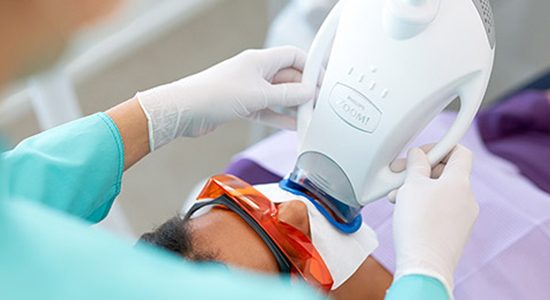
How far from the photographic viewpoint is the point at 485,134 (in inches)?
60.4

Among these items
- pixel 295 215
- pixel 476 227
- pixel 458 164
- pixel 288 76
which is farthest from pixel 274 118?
pixel 476 227

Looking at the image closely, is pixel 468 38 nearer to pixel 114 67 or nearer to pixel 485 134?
pixel 485 134

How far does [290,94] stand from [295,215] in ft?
0.62

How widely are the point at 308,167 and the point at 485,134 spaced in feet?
1.97

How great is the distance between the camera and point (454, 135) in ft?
3.23

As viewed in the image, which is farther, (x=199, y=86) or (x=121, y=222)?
(x=121, y=222)

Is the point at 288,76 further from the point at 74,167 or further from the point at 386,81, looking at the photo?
the point at 74,167

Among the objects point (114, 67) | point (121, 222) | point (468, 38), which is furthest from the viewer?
point (114, 67)

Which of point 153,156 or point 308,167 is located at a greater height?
point 308,167

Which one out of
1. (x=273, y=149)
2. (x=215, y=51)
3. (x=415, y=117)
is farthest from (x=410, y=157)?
(x=215, y=51)

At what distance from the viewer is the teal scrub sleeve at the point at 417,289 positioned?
2.77ft

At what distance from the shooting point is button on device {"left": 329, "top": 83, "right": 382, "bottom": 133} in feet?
3.15

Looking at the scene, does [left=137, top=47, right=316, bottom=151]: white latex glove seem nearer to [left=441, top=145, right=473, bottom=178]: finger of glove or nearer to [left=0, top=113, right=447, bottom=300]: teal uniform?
[left=441, top=145, right=473, bottom=178]: finger of glove

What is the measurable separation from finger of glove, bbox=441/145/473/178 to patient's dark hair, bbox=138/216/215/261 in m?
0.35
